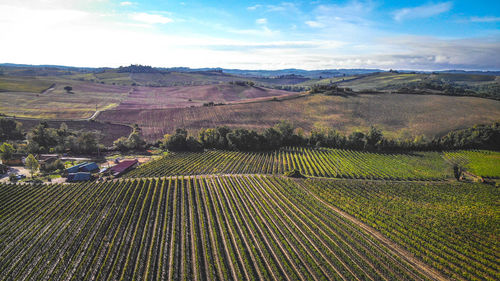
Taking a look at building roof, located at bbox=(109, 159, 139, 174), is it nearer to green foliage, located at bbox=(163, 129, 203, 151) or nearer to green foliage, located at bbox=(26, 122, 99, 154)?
green foliage, located at bbox=(163, 129, 203, 151)

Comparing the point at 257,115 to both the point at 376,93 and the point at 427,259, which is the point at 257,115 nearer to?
the point at 376,93

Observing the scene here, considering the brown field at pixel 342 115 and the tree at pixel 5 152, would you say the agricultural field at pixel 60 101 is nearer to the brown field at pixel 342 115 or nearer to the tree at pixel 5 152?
the brown field at pixel 342 115

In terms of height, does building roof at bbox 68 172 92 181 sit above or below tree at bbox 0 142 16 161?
below

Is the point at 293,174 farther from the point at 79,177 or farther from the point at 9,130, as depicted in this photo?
the point at 9,130

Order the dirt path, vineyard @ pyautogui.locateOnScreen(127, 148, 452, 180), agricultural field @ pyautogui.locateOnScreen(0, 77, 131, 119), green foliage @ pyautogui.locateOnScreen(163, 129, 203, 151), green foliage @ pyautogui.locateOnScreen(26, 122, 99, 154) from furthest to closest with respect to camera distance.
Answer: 1. agricultural field @ pyautogui.locateOnScreen(0, 77, 131, 119)
2. green foliage @ pyautogui.locateOnScreen(163, 129, 203, 151)
3. green foliage @ pyautogui.locateOnScreen(26, 122, 99, 154)
4. vineyard @ pyautogui.locateOnScreen(127, 148, 452, 180)
5. the dirt path

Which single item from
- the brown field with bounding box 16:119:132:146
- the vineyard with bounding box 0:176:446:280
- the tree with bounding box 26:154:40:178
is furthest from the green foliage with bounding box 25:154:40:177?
the brown field with bounding box 16:119:132:146

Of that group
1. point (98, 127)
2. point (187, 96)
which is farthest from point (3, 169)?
point (187, 96)
